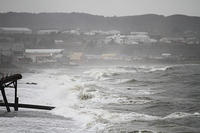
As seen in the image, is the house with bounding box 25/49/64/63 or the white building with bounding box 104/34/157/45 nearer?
the house with bounding box 25/49/64/63

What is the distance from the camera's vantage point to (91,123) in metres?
14.8

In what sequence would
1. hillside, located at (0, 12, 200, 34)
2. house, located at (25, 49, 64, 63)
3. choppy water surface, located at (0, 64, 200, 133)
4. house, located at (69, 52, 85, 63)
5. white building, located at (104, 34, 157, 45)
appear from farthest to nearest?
hillside, located at (0, 12, 200, 34), white building, located at (104, 34, 157, 45), house, located at (69, 52, 85, 63), house, located at (25, 49, 64, 63), choppy water surface, located at (0, 64, 200, 133)

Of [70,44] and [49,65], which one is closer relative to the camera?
[49,65]

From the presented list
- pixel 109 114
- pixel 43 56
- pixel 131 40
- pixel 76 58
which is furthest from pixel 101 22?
pixel 109 114

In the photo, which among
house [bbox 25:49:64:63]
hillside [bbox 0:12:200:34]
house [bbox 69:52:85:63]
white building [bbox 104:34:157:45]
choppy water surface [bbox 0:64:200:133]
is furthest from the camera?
hillside [bbox 0:12:200:34]

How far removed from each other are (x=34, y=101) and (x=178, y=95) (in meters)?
11.9

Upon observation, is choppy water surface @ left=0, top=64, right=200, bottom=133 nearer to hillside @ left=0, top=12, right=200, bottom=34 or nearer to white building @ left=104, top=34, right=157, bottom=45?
white building @ left=104, top=34, right=157, bottom=45

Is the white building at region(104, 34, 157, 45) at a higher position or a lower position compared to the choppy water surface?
higher

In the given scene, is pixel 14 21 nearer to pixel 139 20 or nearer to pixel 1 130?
pixel 139 20

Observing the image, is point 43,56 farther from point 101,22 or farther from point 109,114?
point 101,22

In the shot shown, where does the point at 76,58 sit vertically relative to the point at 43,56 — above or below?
below

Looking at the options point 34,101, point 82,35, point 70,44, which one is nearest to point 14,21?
point 82,35

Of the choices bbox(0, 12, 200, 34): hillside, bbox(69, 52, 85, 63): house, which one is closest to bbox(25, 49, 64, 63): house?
bbox(69, 52, 85, 63): house

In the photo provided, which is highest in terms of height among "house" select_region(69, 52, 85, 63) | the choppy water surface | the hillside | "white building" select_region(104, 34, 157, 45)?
the hillside
